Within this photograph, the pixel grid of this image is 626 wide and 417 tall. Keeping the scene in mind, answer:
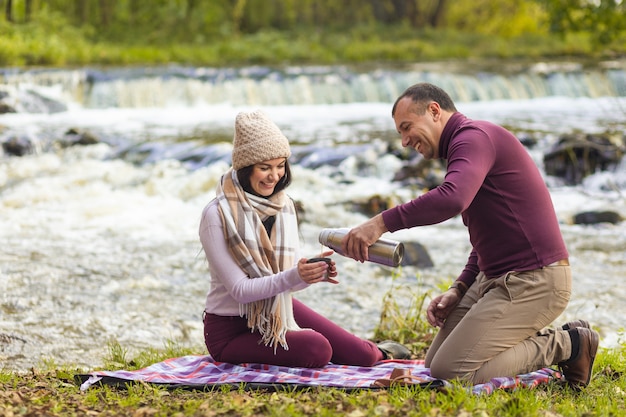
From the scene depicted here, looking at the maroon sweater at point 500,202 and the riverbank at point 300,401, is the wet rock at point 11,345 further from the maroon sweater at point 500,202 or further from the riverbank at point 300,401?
the maroon sweater at point 500,202

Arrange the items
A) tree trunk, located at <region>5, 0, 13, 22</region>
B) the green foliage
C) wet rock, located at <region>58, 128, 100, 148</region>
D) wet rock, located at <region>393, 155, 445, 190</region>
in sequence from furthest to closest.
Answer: tree trunk, located at <region>5, 0, 13, 22</region> → wet rock, located at <region>58, 128, 100, 148</region> → wet rock, located at <region>393, 155, 445, 190</region> → the green foliage

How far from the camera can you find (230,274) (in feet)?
15.0

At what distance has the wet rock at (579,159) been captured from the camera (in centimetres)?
1313

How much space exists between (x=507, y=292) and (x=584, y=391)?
684mm

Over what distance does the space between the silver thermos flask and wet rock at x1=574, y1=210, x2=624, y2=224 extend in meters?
7.28

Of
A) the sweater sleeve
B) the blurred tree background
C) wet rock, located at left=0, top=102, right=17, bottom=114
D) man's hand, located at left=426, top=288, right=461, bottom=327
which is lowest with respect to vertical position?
Result: man's hand, located at left=426, top=288, right=461, bottom=327

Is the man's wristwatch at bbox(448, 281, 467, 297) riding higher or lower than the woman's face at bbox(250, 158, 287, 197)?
lower

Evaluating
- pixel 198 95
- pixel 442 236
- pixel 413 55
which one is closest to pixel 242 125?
pixel 442 236

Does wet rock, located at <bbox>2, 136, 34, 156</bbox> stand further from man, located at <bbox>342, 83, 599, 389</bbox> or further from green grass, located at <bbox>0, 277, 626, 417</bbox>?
man, located at <bbox>342, 83, 599, 389</bbox>

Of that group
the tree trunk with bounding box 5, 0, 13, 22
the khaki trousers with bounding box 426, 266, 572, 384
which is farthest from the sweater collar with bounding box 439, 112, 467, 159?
the tree trunk with bounding box 5, 0, 13, 22

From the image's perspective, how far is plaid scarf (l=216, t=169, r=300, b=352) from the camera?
180 inches

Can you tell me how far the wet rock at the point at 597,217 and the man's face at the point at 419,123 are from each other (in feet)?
23.0

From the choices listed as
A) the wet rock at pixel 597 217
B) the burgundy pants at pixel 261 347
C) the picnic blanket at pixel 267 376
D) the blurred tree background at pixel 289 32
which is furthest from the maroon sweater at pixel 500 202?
the blurred tree background at pixel 289 32

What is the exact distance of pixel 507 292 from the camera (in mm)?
4488
